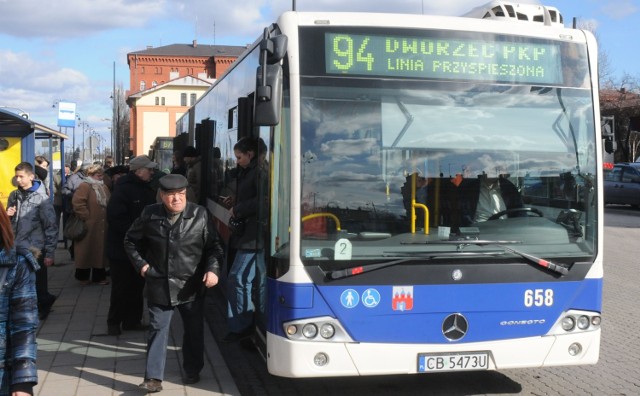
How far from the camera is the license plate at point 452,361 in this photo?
533 centimetres

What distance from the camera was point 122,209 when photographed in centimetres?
782

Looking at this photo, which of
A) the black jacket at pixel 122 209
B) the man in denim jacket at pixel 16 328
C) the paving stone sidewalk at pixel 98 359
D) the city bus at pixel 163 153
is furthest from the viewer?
the city bus at pixel 163 153

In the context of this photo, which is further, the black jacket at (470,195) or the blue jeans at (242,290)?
the blue jeans at (242,290)

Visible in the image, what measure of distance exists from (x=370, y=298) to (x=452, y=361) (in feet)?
2.52

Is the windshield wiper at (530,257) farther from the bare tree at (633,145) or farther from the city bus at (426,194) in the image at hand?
the bare tree at (633,145)

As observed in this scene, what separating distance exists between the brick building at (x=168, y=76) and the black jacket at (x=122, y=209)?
86.6 m

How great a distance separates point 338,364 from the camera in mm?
5215

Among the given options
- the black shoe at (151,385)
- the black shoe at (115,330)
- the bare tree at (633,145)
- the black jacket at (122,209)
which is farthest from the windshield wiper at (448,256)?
the bare tree at (633,145)

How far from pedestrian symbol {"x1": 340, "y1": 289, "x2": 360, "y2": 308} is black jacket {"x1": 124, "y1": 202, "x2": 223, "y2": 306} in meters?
1.26

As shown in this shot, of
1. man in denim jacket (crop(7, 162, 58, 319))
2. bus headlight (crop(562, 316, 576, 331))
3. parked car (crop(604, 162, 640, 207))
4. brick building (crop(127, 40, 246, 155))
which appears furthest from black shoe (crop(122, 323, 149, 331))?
brick building (crop(127, 40, 246, 155))

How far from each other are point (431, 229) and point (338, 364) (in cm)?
115

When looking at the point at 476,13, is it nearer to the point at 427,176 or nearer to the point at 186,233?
the point at 427,176

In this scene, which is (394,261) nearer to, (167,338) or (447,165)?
(447,165)

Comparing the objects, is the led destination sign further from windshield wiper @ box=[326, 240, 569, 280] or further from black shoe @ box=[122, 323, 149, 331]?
black shoe @ box=[122, 323, 149, 331]
